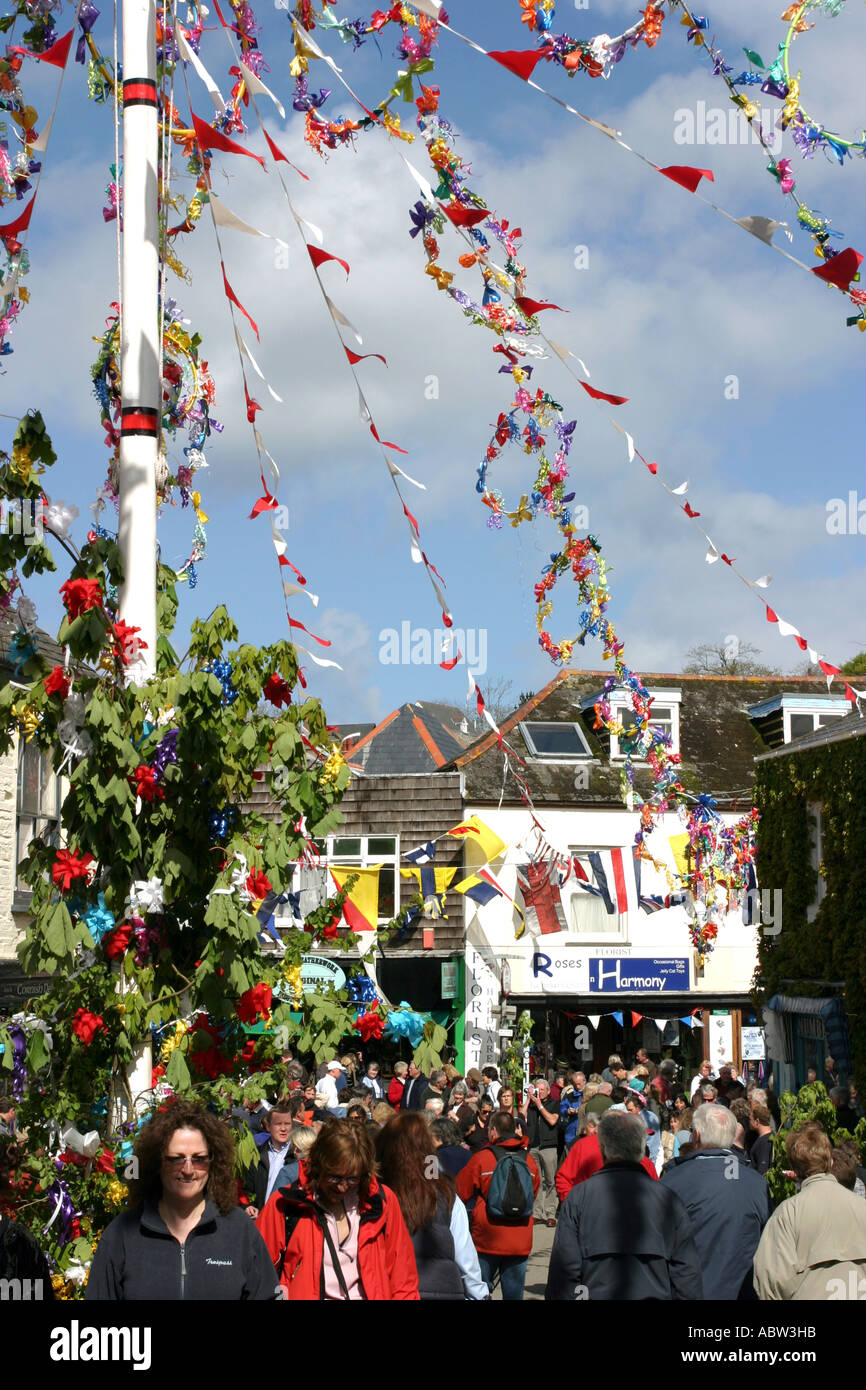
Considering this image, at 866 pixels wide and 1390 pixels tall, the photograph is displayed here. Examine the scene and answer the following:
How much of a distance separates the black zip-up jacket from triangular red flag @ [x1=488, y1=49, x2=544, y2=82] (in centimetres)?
344

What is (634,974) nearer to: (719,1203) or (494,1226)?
(494,1226)

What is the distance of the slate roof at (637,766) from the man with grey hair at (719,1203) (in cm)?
2062

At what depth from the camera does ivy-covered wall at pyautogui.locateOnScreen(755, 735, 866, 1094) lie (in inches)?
754

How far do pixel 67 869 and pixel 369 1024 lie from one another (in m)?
1.19

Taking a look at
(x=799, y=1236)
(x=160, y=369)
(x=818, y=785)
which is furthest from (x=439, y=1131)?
(x=818, y=785)

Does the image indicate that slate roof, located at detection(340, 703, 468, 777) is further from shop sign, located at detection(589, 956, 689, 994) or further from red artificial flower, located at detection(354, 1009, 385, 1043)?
red artificial flower, located at detection(354, 1009, 385, 1043)

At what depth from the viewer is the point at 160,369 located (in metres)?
5.04

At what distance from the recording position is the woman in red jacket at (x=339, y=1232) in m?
4.25

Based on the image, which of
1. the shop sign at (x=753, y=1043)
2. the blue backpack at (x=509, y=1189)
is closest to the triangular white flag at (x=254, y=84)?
the blue backpack at (x=509, y=1189)

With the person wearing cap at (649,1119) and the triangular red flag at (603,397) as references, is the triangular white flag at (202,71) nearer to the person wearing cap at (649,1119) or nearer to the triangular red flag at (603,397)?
the triangular red flag at (603,397)

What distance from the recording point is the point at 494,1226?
7871 millimetres

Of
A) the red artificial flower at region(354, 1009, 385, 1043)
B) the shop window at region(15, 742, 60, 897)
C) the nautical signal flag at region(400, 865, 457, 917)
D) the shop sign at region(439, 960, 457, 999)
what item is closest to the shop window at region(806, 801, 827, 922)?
the nautical signal flag at region(400, 865, 457, 917)

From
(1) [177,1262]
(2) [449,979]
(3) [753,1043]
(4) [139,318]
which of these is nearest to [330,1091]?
(3) [753,1043]
